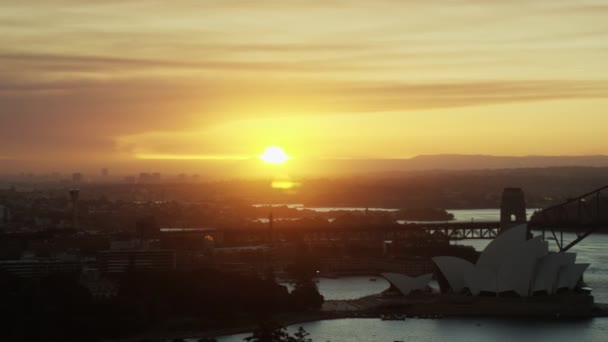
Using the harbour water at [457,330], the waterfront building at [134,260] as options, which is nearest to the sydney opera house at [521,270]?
the harbour water at [457,330]

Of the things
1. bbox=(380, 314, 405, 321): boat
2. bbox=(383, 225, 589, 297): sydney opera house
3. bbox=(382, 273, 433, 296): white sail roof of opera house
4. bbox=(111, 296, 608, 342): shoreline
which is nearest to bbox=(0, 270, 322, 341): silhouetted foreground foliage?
bbox=(111, 296, 608, 342): shoreline

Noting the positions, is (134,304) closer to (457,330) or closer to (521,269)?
(457,330)

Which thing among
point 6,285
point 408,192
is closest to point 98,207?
point 408,192

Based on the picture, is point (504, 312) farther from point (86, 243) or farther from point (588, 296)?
point (86, 243)

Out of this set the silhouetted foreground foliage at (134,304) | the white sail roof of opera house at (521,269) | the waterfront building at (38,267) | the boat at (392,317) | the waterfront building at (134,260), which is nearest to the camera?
the silhouetted foreground foliage at (134,304)

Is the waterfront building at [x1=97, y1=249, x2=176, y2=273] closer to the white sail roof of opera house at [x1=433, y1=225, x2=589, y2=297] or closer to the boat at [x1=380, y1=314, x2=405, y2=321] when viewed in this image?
the boat at [x1=380, y1=314, x2=405, y2=321]

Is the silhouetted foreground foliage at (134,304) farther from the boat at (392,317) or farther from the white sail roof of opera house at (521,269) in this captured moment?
the white sail roof of opera house at (521,269)
